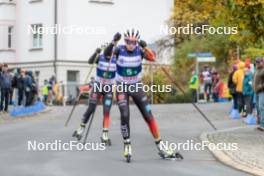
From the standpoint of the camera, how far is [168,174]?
12.4 meters

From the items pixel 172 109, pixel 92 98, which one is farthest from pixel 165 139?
pixel 172 109

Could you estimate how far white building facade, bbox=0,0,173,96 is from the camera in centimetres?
5241

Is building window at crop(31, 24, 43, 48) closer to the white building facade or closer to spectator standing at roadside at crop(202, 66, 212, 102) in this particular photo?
the white building facade

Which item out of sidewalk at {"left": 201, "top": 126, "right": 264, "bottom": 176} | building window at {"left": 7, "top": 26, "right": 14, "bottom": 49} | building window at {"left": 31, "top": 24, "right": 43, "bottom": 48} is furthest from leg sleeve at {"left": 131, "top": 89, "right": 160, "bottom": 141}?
building window at {"left": 7, "top": 26, "right": 14, "bottom": 49}

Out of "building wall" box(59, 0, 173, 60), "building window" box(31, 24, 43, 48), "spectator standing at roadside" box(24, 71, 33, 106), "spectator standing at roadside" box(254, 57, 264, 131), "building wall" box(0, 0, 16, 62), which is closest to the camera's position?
"spectator standing at roadside" box(254, 57, 264, 131)

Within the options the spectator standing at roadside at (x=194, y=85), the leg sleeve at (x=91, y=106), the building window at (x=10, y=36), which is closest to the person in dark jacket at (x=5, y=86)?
the spectator standing at roadside at (x=194, y=85)

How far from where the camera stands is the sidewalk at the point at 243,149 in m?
13.3

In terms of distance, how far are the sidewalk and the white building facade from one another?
103 feet

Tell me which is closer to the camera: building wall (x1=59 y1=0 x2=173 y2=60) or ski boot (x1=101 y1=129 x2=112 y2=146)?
ski boot (x1=101 y1=129 x2=112 y2=146)

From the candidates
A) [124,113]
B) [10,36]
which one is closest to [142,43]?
[124,113]

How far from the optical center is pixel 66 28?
171 feet

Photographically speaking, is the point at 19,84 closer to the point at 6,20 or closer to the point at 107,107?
the point at 107,107

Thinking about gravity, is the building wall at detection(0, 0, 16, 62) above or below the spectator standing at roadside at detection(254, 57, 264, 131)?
above

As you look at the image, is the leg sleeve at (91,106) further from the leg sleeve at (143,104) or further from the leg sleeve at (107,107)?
the leg sleeve at (143,104)
